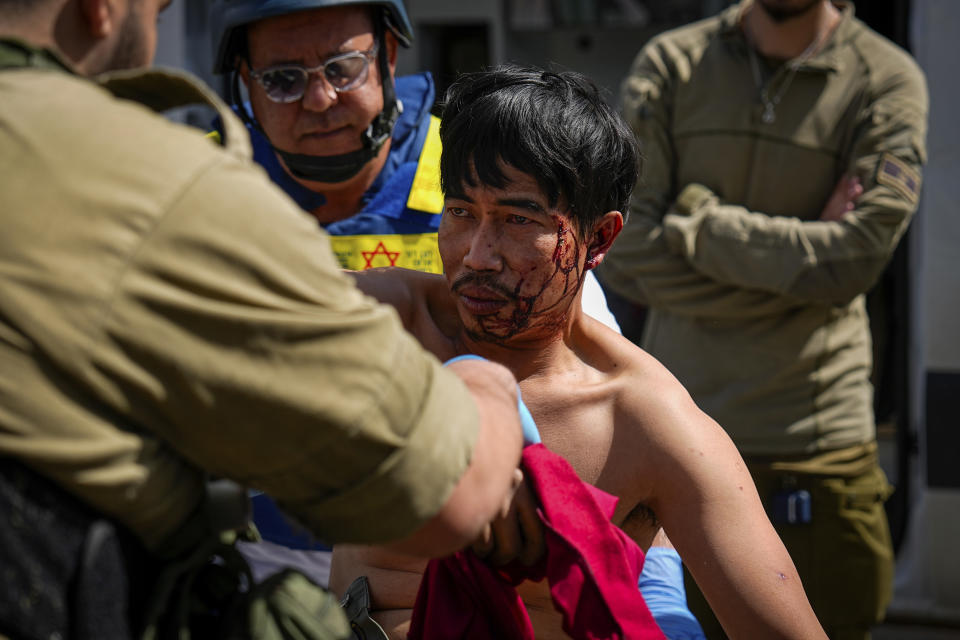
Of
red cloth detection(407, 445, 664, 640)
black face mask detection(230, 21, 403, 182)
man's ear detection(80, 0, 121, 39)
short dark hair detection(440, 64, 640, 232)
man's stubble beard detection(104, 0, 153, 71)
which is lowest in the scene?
red cloth detection(407, 445, 664, 640)

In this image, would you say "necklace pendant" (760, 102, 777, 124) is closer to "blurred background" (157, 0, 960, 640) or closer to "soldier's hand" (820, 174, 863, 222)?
"soldier's hand" (820, 174, 863, 222)

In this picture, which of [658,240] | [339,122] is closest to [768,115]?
[658,240]

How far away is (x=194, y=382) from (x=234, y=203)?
21 centimetres

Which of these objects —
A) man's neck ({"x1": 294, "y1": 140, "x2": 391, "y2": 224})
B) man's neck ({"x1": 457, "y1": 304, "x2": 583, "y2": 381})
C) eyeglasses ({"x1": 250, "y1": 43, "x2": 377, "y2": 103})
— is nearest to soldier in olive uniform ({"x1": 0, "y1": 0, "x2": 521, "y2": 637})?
man's neck ({"x1": 457, "y1": 304, "x2": 583, "y2": 381})

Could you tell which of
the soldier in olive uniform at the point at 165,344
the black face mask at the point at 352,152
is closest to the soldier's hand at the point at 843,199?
the black face mask at the point at 352,152

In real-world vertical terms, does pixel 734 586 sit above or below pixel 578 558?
below

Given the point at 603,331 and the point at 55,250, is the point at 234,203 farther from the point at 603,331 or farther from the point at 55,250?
the point at 603,331

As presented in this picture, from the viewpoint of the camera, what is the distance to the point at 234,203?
130 centimetres

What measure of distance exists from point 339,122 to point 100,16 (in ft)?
6.21

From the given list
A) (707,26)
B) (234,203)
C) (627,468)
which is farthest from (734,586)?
(707,26)

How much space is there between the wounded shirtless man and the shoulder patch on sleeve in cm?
164

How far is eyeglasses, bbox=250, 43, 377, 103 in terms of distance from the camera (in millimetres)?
3279

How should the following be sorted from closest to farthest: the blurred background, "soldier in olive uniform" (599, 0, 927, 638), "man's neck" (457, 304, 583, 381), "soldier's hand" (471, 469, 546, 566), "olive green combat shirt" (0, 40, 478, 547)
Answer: "olive green combat shirt" (0, 40, 478, 547), "soldier's hand" (471, 469, 546, 566), "man's neck" (457, 304, 583, 381), "soldier in olive uniform" (599, 0, 927, 638), the blurred background

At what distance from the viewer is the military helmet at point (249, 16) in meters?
3.23
